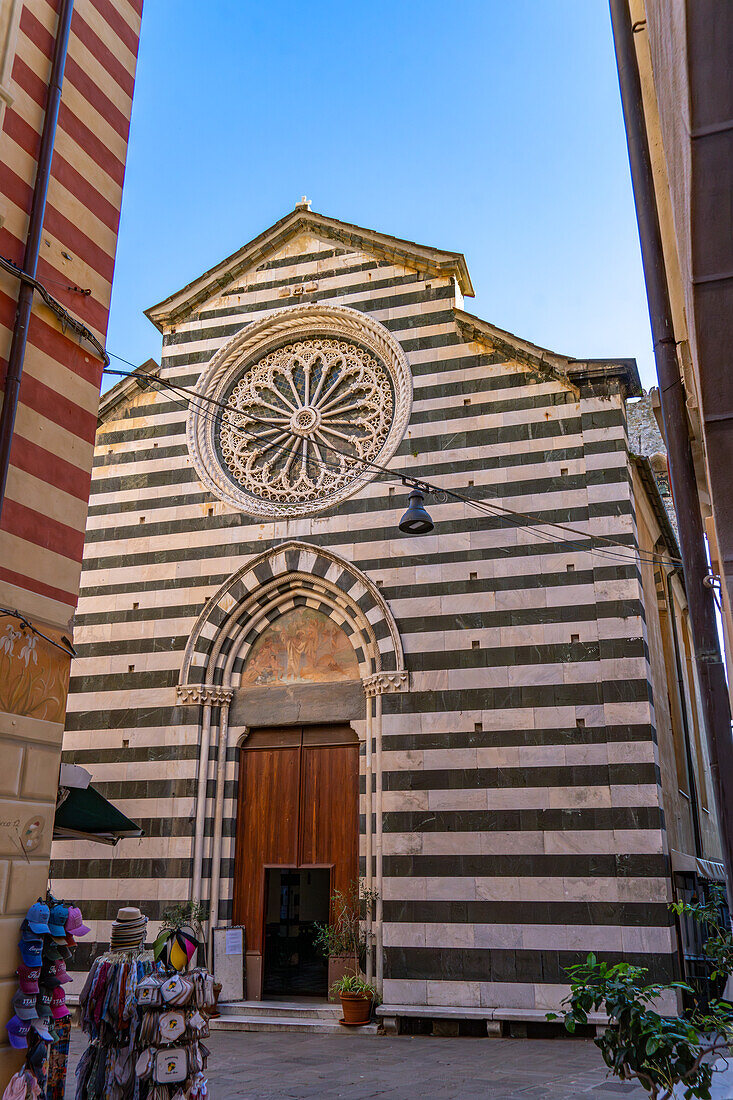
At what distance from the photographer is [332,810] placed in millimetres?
12617

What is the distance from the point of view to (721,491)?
10.4 ft

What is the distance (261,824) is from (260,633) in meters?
2.82

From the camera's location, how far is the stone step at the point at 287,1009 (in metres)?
11.5

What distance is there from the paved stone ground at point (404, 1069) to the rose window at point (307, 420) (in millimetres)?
7446

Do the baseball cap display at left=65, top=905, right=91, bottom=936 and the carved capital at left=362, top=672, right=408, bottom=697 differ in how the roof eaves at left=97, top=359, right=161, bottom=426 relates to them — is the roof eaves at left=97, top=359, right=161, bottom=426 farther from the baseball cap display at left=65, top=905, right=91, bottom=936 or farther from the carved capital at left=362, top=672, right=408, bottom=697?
the baseball cap display at left=65, top=905, right=91, bottom=936

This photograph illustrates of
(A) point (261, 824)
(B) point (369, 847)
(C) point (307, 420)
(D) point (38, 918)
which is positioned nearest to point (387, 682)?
(B) point (369, 847)

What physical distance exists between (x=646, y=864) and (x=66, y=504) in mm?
7901

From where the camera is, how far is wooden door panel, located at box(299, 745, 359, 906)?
40.4ft

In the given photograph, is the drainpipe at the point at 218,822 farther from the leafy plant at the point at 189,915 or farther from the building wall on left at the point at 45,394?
the building wall on left at the point at 45,394

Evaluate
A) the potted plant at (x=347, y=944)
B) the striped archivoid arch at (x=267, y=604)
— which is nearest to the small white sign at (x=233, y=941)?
the potted plant at (x=347, y=944)

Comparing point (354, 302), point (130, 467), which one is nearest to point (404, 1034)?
point (130, 467)

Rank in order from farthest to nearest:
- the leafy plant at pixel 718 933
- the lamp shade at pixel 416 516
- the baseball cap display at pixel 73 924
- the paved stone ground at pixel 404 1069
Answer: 1. the lamp shade at pixel 416 516
2. the leafy plant at pixel 718 933
3. the paved stone ground at pixel 404 1069
4. the baseball cap display at pixel 73 924

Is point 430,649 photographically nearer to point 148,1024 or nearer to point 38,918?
point 38,918

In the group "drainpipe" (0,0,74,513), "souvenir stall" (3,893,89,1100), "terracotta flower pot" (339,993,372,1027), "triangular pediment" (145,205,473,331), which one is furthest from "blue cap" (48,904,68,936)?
"triangular pediment" (145,205,473,331)
